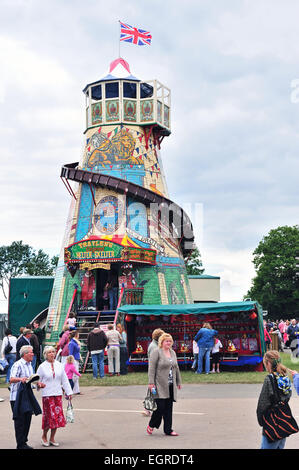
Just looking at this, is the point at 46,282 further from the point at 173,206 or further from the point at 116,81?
the point at 116,81

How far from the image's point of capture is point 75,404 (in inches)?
566

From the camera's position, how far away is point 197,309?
21.3m

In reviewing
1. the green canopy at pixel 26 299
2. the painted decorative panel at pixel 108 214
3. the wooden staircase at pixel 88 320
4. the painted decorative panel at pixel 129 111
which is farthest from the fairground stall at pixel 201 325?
the green canopy at pixel 26 299

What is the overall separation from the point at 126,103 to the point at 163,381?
77.8 feet

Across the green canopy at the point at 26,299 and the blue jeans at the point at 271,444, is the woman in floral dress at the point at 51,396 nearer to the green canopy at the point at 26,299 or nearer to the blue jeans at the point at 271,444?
the blue jeans at the point at 271,444

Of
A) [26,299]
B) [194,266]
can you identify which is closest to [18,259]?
[194,266]

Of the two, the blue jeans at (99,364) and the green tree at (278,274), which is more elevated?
the green tree at (278,274)

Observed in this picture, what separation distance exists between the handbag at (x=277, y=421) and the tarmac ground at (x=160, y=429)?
197 cm

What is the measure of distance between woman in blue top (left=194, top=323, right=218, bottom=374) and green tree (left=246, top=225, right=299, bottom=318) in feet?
127

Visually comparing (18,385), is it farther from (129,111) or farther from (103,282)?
(129,111)

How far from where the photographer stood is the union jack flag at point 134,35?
106 ft

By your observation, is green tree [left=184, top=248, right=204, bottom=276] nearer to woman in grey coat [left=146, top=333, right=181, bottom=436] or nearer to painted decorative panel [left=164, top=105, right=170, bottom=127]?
painted decorative panel [left=164, top=105, right=170, bottom=127]

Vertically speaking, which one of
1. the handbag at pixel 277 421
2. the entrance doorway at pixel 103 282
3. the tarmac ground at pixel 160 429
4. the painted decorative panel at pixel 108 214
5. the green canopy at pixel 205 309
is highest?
the painted decorative panel at pixel 108 214

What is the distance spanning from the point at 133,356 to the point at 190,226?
1187 centimetres
